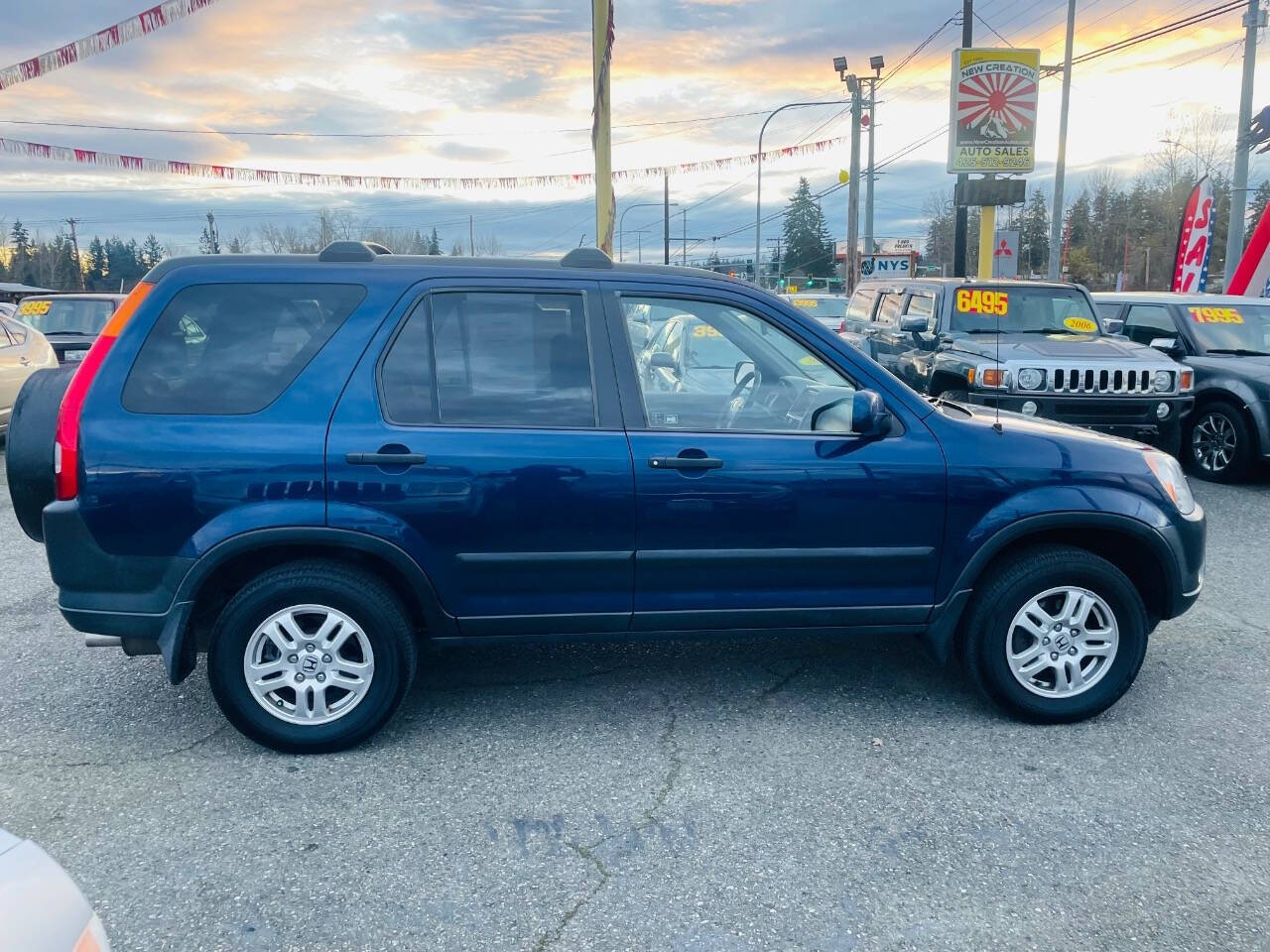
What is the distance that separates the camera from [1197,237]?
21031mm

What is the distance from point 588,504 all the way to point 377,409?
0.84m

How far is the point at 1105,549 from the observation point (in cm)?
410

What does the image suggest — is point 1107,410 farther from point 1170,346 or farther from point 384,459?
point 384,459

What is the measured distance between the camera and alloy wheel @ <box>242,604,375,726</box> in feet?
11.6

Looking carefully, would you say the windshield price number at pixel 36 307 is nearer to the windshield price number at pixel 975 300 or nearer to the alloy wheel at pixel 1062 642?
the windshield price number at pixel 975 300

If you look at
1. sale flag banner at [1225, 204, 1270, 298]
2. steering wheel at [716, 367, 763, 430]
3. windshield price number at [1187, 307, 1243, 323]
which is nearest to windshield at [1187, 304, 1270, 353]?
windshield price number at [1187, 307, 1243, 323]

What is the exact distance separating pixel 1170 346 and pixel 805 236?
93.5m

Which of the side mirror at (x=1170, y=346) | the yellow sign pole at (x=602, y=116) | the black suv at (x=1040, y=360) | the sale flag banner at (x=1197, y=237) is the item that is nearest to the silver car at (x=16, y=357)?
the yellow sign pole at (x=602, y=116)

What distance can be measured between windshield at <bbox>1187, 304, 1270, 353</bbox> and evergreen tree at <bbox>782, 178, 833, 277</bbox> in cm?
8444

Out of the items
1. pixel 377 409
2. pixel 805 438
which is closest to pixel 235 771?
pixel 377 409

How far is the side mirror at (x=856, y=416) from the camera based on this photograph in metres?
3.63

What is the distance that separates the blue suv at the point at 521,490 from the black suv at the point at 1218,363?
5.83 meters

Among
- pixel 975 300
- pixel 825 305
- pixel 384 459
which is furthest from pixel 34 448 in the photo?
pixel 825 305

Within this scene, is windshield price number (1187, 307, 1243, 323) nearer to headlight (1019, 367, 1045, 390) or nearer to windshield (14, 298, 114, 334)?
headlight (1019, 367, 1045, 390)
